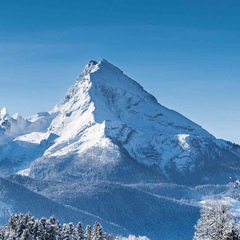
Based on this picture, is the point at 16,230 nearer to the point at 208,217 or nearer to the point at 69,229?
the point at 69,229

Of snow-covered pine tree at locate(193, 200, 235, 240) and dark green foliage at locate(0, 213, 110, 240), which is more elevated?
snow-covered pine tree at locate(193, 200, 235, 240)

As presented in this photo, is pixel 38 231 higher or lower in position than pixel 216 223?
lower

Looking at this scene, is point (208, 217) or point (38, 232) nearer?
point (208, 217)

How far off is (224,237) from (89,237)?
3197 inches

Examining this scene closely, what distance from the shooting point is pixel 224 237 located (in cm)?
6606

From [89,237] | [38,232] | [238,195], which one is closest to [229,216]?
[238,195]

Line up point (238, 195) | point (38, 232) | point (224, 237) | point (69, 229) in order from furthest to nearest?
point (69, 229) → point (38, 232) → point (224, 237) → point (238, 195)

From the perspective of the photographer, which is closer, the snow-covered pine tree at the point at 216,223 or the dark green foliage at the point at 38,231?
the snow-covered pine tree at the point at 216,223

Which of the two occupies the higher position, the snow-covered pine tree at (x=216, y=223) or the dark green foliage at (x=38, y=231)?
the snow-covered pine tree at (x=216, y=223)

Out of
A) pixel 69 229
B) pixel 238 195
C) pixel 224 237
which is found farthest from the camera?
pixel 69 229

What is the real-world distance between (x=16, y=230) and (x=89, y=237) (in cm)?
2054

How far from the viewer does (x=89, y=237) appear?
473 ft

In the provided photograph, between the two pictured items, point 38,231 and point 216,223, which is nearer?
point 216,223

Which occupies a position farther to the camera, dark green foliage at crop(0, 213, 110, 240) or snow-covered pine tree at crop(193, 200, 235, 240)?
dark green foliage at crop(0, 213, 110, 240)
